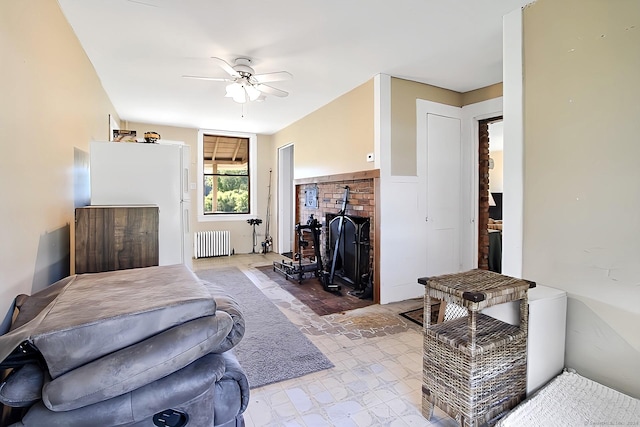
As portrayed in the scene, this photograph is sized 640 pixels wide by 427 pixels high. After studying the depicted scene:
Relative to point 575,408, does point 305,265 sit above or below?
above

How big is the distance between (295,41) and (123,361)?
8.92 ft

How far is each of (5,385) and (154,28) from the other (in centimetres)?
260

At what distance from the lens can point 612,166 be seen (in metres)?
1.81

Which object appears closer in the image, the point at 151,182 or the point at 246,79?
the point at 151,182

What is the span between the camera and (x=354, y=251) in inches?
165

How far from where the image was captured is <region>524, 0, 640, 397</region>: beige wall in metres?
1.75

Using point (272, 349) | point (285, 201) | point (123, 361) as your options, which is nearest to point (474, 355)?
point (123, 361)

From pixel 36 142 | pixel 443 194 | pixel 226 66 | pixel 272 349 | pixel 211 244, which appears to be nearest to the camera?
pixel 36 142

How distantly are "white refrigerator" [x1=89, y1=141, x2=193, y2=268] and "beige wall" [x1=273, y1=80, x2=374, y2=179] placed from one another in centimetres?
213

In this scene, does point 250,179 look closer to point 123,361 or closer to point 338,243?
point 338,243

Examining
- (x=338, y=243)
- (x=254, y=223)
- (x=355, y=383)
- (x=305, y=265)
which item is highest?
(x=254, y=223)

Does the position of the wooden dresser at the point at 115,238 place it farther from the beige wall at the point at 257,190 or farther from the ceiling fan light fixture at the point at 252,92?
the beige wall at the point at 257,190

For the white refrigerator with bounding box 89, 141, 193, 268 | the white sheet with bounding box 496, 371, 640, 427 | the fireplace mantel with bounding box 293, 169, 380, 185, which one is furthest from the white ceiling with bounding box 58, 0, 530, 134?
the white sheet with bounding box 496, 371, 640, 427

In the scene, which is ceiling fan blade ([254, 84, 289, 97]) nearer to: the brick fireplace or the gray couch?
the brick fireplace
